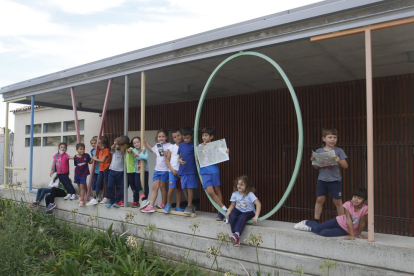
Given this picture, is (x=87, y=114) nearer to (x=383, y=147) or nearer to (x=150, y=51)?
(x=150, y=51)

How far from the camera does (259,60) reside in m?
4.88

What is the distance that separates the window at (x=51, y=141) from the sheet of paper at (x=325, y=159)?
33.9 feet

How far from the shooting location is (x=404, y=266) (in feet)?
9.55

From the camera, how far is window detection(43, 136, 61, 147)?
1170 centimetres

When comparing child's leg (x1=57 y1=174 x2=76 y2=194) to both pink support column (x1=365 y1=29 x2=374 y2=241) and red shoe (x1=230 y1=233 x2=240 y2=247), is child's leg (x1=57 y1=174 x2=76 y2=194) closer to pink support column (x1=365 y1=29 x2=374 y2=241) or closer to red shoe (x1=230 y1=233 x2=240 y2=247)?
red shoe (x1=230 y1=233 x2=240 y2=247)

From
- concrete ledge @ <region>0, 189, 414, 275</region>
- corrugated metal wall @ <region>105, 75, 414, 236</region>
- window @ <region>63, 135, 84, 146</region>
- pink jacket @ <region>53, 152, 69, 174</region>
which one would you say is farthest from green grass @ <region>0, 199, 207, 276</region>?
window @ <region>63, 135, 84, 146</region>

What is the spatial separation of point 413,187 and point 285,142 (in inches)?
94.6

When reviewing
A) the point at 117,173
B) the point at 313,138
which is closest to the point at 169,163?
the point at 117,173

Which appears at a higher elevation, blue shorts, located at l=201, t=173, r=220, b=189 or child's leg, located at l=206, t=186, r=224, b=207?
blue shorts, located at l=201, t=173, r=220, b=189

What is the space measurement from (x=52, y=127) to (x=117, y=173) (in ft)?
25.4

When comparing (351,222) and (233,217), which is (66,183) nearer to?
(233,217)

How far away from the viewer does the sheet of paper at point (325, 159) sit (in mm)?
3650

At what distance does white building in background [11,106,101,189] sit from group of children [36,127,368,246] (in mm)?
4463

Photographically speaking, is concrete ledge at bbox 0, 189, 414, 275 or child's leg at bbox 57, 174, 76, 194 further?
child's leg at bbox 57, 174, 76, 194
